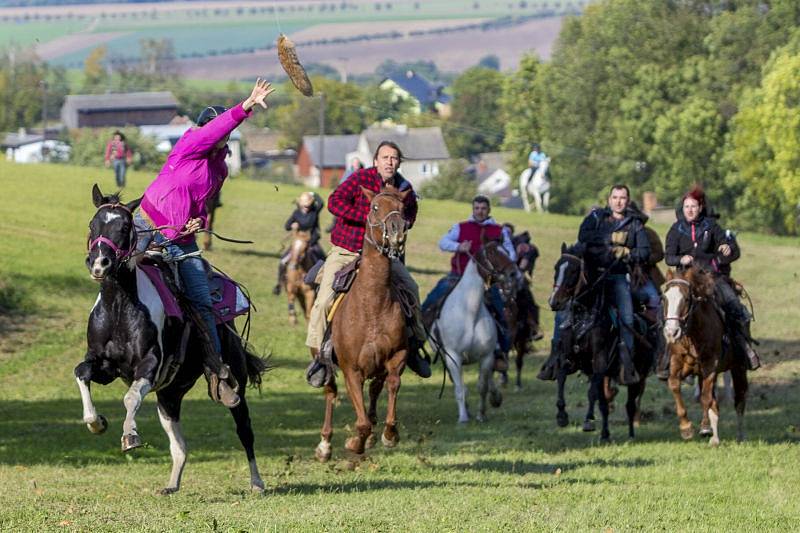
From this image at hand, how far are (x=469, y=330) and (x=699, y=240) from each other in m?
4.03

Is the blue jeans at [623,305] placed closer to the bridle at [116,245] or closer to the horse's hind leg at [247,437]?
the horse's hind leg at [247,437]

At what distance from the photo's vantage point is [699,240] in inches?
731

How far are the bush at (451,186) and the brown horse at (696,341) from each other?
108 meters

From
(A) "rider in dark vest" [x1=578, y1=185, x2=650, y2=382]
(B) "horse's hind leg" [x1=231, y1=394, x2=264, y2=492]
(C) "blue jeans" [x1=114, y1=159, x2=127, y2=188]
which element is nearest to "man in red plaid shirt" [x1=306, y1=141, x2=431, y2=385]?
(B) "horse's hind leg" [x1=231, y1=394, x2=264, y2=492]

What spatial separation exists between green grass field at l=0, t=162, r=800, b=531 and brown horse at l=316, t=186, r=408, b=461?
66 cm

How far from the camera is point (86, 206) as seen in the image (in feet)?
180

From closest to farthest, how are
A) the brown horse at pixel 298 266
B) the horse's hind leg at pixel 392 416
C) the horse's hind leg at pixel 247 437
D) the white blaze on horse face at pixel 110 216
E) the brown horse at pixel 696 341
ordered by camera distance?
the white blaze on horse face at pixel 110 216 → the horse's hind leg at pixel 247 437 → the horse's hind leg at pixel 392 416 → the brown horse at pixel 696 341 → the brown horse at pixel 298 266

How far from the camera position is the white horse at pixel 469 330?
835 inches

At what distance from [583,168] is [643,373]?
9231 cm

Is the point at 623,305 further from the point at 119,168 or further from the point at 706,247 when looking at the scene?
the point at 119,168

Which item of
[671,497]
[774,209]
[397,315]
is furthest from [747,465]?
[774,209]

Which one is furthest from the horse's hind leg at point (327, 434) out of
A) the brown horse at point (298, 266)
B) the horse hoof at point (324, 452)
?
the brown horse at point (298, 266)

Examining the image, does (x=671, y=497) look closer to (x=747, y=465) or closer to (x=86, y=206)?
(x=747, y=465)

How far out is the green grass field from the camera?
1207 cm
